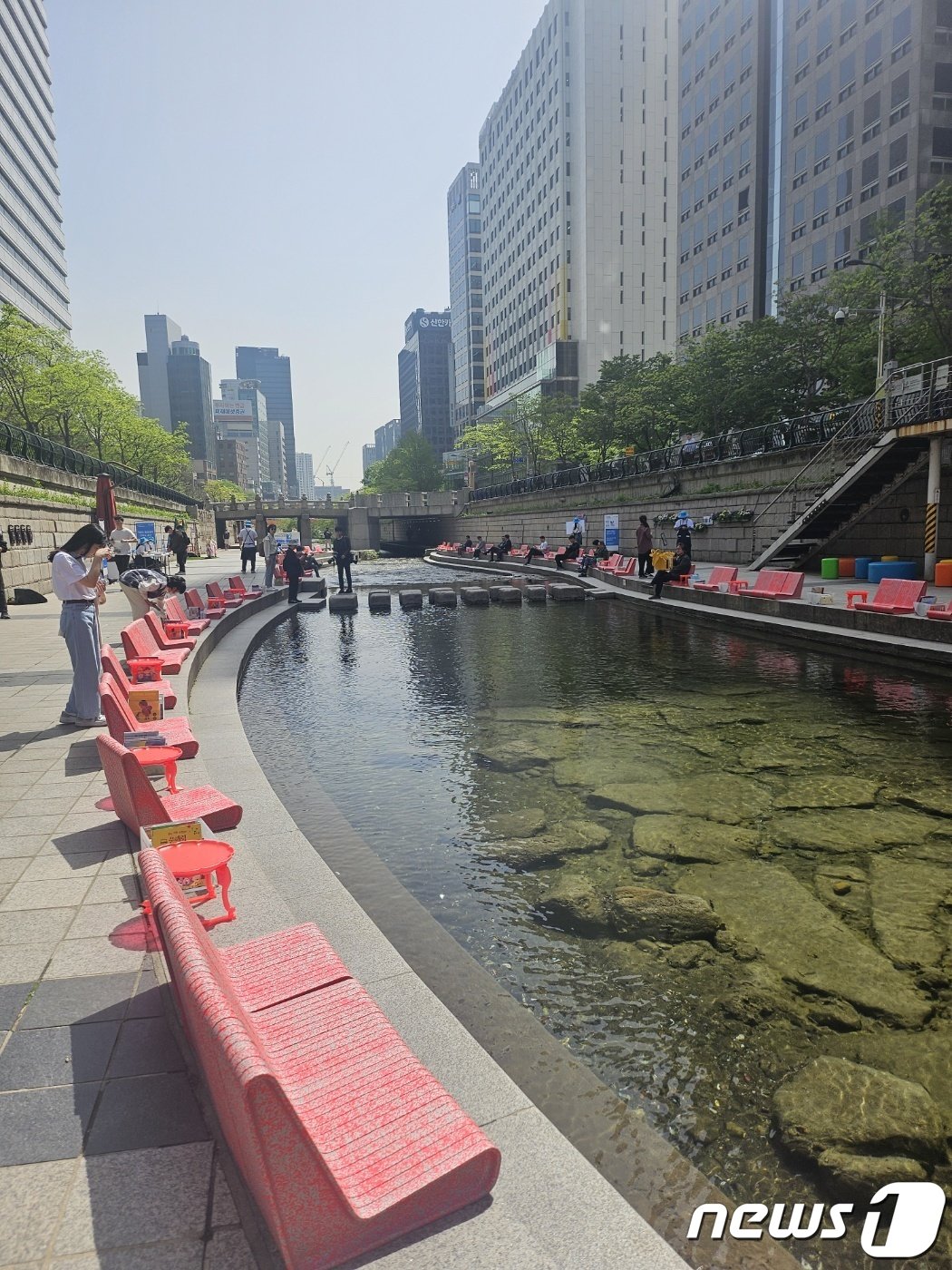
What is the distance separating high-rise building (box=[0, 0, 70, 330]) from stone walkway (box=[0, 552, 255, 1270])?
10114 cm

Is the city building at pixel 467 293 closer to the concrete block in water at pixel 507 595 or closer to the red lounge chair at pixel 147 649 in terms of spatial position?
the concrete block in water at pixel 507 595

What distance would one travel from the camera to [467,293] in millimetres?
144000

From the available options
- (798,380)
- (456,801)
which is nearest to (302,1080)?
(456,801)

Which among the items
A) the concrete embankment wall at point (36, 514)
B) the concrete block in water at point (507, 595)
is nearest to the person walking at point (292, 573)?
the concrete block in water at point (507, 595)

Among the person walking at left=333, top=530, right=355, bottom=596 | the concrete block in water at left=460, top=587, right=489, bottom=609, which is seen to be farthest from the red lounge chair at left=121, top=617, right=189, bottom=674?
the person walking at left=333, top=530, right=355, bottom=596

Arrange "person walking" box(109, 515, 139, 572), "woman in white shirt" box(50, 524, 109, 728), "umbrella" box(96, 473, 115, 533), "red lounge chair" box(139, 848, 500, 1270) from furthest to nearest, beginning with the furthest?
"person walking" box(109, 515, 139, 572), "umbrella" box(96, 473, 115, 533), "woman in white shirt" box(50, 524, 109, 728), "red lounge chair" box(139, 848, 500, 1270)

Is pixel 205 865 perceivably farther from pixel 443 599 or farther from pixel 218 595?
pixel 443 599

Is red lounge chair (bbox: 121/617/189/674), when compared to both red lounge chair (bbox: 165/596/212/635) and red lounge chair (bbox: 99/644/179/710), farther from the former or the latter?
red lounge chair (bbox: 165/596/212/635)

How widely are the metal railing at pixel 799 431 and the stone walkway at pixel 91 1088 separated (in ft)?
70.1

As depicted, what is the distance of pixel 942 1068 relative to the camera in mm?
3791

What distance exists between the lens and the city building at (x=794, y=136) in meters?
46.5

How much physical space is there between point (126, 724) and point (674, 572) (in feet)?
60.8

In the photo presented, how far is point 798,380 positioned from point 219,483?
127107 mm

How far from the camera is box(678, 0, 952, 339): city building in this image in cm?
4647
